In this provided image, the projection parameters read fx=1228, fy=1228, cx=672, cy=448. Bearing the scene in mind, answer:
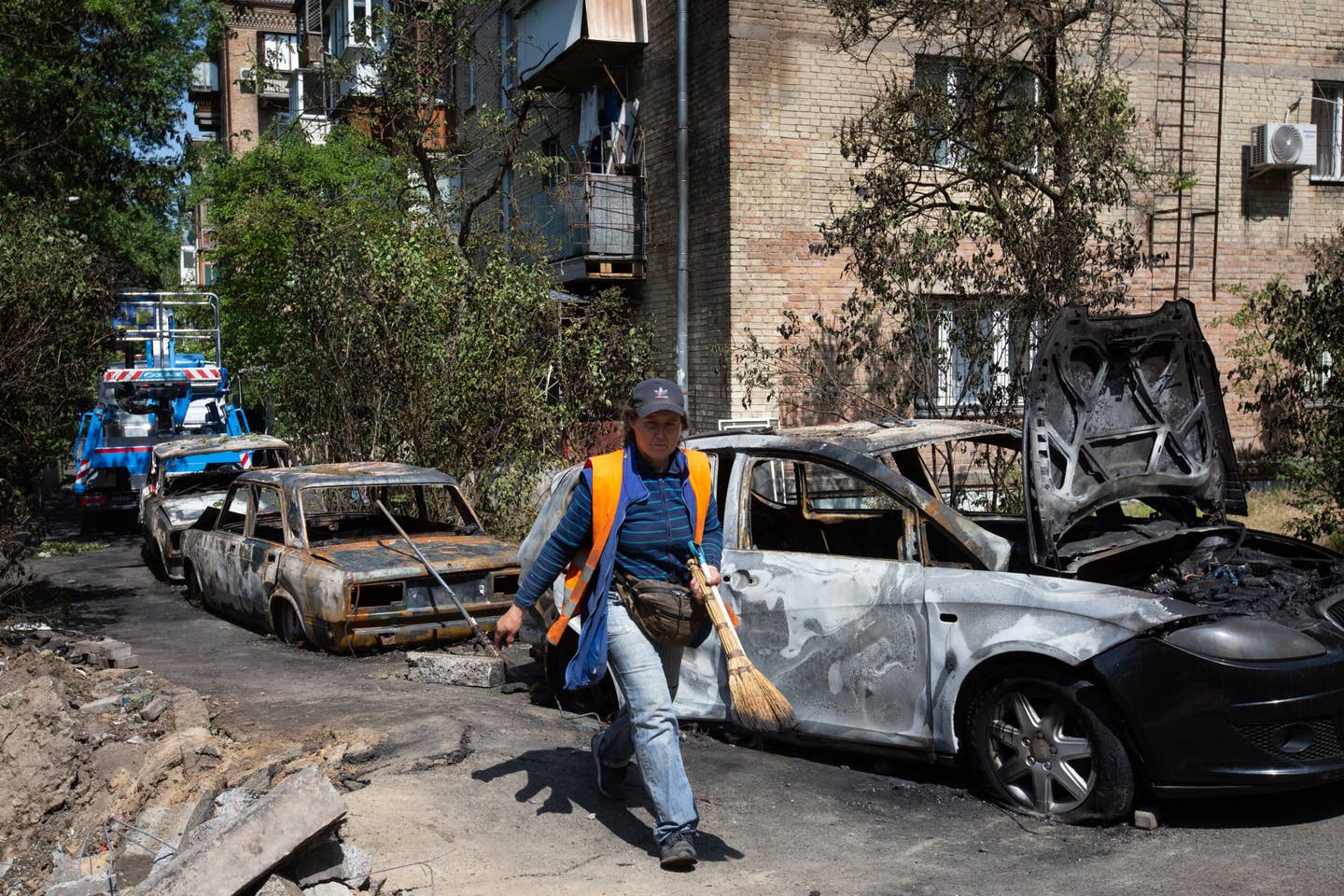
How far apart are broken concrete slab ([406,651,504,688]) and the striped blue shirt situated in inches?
116

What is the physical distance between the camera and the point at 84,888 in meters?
4.39

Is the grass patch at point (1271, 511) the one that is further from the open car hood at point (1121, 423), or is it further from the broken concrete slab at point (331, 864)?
the broken concrete slab at point (331, 864)

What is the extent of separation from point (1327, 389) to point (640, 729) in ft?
23.0

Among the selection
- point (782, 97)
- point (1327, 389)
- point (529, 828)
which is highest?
point (782, 97)

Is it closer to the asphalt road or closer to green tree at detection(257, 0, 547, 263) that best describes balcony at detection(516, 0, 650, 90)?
green tree at detection(257, 0, 547, 263)

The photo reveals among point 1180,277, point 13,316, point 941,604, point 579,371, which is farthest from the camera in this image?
point 1180,277

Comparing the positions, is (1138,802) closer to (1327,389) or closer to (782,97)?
(1327,389)

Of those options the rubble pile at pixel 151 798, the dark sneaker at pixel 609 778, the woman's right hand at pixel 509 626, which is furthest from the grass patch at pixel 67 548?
the woman's right hand at pixel 509 626

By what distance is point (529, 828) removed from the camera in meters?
5.09

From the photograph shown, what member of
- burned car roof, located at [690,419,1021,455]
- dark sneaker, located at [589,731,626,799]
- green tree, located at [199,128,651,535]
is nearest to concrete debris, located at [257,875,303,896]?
dark sneaker, located at [589,731,626,799]

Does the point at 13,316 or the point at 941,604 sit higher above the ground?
the point at 13,316

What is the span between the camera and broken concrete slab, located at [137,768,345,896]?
3.99 metres

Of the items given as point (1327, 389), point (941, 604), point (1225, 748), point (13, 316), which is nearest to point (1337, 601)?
point (1225, 748)

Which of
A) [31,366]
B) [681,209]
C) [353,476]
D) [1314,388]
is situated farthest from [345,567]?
[681,209]
